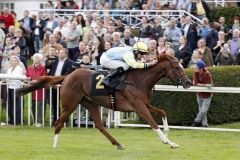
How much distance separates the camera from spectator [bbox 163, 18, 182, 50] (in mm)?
22984

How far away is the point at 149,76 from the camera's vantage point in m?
15.9

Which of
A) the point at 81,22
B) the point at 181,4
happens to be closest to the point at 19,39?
the point at 81,22

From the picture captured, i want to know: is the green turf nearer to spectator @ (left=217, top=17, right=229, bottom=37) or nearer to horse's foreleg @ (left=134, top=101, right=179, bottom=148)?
horse's foreleg @ (left=134, top=101, right=179, bottom=148)

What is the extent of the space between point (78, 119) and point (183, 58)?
9.92ft

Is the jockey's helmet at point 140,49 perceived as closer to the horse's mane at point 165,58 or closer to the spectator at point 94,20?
the horse's mane at point 165,58

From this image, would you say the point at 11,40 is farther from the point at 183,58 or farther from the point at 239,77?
the point at 239,77

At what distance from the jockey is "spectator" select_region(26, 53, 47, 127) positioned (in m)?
4.10

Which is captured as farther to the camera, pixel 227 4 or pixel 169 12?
pixel 227 4

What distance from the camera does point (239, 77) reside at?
20.0 meters

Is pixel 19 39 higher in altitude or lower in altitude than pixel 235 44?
lower

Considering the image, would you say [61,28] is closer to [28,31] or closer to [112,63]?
[28,31]

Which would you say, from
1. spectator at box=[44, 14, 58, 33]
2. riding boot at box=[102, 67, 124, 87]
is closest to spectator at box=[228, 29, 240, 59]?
riding boot at box=[102, 67, 124, 87]

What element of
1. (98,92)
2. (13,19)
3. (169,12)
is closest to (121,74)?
(98,92)

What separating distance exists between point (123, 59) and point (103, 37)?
6.76 m
